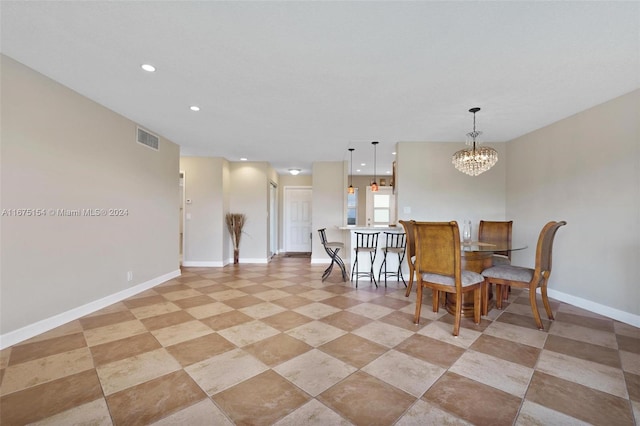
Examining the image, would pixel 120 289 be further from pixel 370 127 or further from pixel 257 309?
pixel 370 127

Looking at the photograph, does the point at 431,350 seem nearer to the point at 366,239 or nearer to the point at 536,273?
the point at 536,273

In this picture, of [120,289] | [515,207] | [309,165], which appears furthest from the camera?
[309,165]

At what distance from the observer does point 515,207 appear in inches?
178

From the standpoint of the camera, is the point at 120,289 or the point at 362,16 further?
the point at 120,289

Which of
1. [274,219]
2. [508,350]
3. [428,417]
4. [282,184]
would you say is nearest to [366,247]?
[508,350]

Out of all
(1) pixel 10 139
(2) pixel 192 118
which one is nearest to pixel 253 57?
(2) pixel 192 118

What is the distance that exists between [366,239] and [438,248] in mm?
2202

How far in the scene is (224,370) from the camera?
194cm

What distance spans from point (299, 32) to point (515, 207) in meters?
4.47

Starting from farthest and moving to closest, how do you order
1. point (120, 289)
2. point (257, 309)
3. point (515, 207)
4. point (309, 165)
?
point (309, 165), point (515, 207), point (120, 289), point (257, 309)

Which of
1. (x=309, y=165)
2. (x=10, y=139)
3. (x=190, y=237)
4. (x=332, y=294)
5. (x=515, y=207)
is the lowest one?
(x=332, y=294)

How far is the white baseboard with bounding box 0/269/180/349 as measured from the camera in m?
2.32

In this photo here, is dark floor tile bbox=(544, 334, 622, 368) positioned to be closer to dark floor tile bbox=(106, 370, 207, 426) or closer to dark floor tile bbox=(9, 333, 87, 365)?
dark floor tile bbox=(106, 370, 207, 426)

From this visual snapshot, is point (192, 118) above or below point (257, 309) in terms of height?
above
